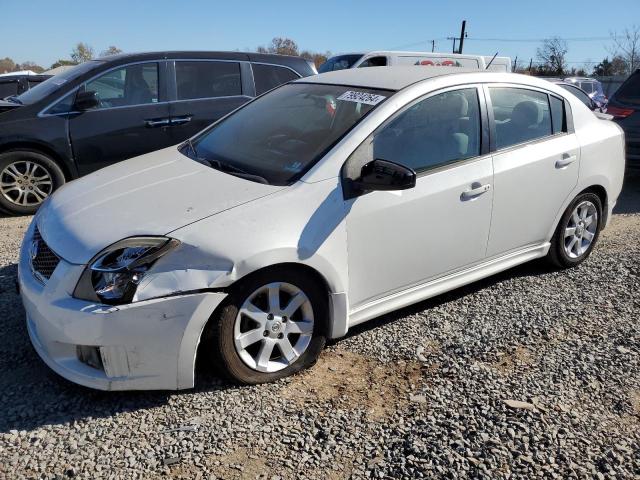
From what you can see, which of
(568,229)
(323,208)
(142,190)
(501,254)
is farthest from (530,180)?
(142,190)

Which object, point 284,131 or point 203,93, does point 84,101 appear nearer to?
point 203,93

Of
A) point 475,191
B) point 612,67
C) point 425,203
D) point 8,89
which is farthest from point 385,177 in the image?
point 612,67

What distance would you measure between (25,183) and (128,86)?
1.55 m

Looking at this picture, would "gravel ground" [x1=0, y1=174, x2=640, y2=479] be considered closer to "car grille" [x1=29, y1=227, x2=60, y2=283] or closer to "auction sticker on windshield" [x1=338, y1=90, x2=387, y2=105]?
"car grille" [x1=29, y1=227, x2=60, y2=283]

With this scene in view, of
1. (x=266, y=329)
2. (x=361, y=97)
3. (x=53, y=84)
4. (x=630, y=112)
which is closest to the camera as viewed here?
(x=266, y=329)

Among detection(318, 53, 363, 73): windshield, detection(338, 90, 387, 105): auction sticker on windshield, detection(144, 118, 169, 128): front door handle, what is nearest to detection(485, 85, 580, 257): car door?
detection(338, 90, 387, 105): auction sticker on windshield

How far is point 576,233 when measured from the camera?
4578 millimetres

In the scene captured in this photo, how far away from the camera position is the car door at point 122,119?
239 inches

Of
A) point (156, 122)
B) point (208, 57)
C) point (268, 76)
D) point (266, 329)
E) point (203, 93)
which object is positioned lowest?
point (266, 329)

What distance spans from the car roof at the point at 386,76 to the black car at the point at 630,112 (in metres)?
4.63

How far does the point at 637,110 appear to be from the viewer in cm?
745

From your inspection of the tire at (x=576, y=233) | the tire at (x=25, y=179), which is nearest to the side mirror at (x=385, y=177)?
the tire at (x=576, y=233)

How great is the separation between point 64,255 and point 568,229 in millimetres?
3738

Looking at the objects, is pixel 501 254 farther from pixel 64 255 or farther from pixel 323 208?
pixel 64 255
